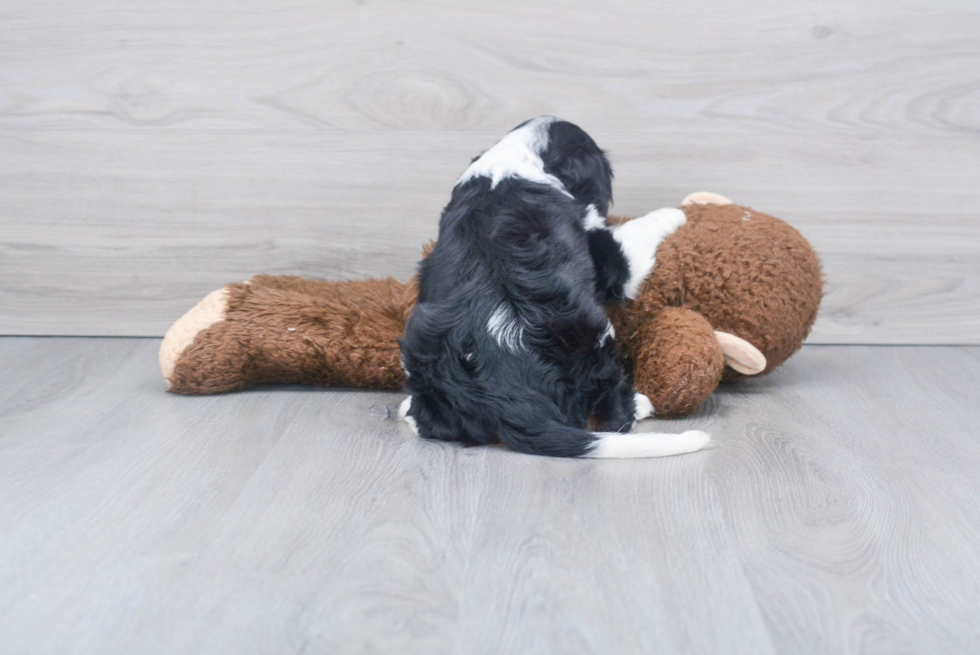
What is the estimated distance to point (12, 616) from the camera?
966 mm

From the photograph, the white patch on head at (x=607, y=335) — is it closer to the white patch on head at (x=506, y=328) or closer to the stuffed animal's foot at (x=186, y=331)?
the white patch on head at (x=506, y=328)

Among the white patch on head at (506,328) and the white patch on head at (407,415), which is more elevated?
the white patch on head at (506,328)

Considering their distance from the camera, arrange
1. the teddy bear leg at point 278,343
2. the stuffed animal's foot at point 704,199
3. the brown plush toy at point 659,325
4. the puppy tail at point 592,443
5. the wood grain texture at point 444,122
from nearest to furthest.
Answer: the puppy tail at point 592,443 < the brown plush toy at point 659,325 < the teddy bear leg at point 278,343 < the stuffed animal's foot at point 704,199 < the wood grain texture at point 444,122

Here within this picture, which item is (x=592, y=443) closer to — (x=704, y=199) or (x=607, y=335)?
(x=607, y=335)

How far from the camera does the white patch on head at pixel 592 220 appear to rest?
159 centimetres

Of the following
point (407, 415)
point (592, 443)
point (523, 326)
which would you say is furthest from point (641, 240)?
point (407, 415)

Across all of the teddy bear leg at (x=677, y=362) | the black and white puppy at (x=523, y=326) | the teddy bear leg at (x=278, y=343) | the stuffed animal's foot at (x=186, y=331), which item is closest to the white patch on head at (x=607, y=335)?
the black and white puppy at (x=523, y=326)

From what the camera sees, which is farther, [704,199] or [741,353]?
[704,199]

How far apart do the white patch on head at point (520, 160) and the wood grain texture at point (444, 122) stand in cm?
44

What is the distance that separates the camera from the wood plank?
209 cm

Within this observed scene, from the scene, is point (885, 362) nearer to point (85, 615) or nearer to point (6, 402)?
point (85, 615)

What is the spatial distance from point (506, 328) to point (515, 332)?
0.06 feet

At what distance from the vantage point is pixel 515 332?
1.42 meters

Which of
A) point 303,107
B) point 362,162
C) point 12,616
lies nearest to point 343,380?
point 362,162
